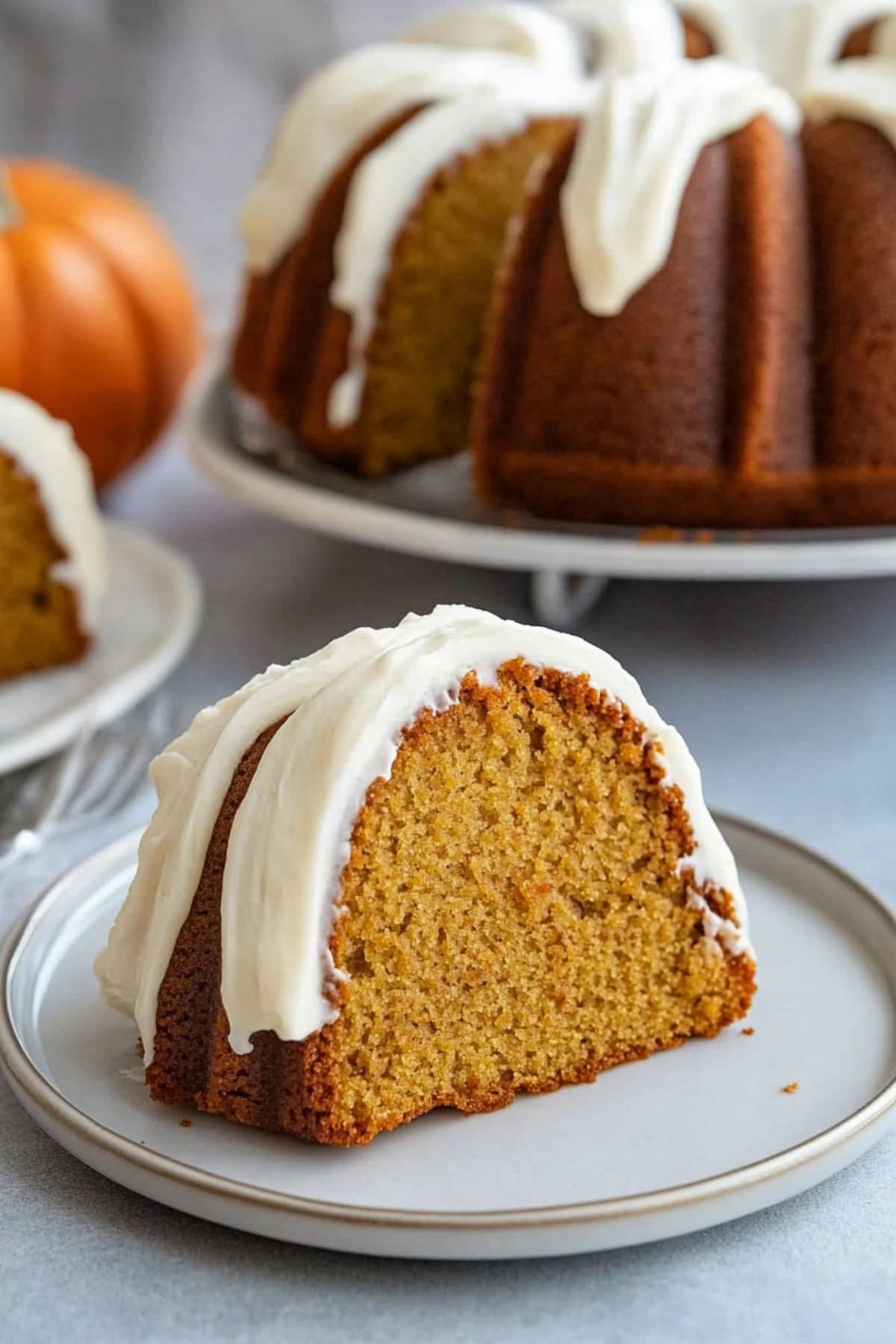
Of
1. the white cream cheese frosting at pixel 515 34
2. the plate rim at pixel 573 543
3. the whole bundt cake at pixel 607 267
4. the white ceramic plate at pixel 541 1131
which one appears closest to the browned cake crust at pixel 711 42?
the whole bundt cake at pixel 607 267

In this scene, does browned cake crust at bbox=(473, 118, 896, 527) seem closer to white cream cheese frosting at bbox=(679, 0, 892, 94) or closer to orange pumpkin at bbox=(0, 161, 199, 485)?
white cream cheese frosting at bbox=(679, 0, 892, 94)

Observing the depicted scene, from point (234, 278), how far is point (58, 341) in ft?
4.54

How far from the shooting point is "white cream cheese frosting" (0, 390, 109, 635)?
1.76 meters

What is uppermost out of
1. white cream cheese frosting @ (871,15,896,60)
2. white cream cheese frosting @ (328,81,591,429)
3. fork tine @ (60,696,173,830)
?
white cream cheese frosting @ (871,15,896,60)

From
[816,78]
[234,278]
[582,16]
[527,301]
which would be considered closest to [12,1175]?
[527,301]

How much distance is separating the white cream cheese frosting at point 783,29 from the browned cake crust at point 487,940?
116 cm

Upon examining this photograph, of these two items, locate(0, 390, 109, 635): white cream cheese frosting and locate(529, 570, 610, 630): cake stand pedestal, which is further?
locate(529, 570, 610, 630): cake stand pedestal

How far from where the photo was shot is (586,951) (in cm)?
111

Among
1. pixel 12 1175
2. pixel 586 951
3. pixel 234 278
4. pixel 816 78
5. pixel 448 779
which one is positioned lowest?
pixel 234 278

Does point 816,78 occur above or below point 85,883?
above

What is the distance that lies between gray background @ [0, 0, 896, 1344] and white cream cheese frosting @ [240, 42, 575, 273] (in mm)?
434

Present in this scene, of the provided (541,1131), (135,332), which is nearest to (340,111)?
(135,332)

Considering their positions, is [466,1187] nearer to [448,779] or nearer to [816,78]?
[448,779]

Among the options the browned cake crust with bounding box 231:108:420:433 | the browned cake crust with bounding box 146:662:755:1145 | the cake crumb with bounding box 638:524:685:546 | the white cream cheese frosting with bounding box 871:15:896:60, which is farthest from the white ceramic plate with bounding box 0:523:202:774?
the white cream cheese frosting with bounding box 871:15:896:60
